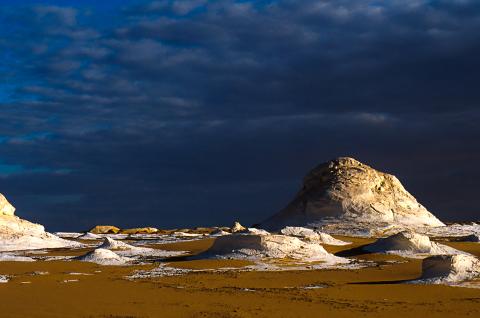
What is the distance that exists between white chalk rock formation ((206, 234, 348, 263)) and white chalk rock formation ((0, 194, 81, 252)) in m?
18.3

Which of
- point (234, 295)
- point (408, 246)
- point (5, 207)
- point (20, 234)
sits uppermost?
point (5, 207)

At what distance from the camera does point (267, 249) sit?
30281 millimetres

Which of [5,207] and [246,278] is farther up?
[5,207]

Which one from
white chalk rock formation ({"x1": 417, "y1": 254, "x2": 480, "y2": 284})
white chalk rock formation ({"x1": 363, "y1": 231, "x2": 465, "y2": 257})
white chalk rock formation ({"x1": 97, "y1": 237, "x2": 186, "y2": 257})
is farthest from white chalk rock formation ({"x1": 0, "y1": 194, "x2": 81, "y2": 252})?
white chalk rock formation ({"x1": 417, "y1": 254, "x2": 480, "y2": 284})

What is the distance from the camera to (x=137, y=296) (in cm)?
1869

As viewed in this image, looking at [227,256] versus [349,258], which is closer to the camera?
[227,256]

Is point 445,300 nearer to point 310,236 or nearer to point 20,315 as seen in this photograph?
point 20,315

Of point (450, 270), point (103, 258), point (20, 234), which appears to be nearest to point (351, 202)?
point (20, 234)

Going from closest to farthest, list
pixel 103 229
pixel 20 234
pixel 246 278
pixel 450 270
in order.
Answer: pixel 450 270 → pixel 246 278 → pixel 20 234 → pixel 103 229

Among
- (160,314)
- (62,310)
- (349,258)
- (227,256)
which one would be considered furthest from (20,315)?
(349,258)

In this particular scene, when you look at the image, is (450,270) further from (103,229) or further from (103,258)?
(103,229)

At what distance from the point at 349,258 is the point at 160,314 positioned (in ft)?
61.3

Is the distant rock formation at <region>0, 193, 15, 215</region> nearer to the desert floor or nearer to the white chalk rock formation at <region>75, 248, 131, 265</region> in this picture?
the white chalk rock formation at <region>75, 248, 131, 265</region>

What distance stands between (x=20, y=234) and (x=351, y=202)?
2645 cm
